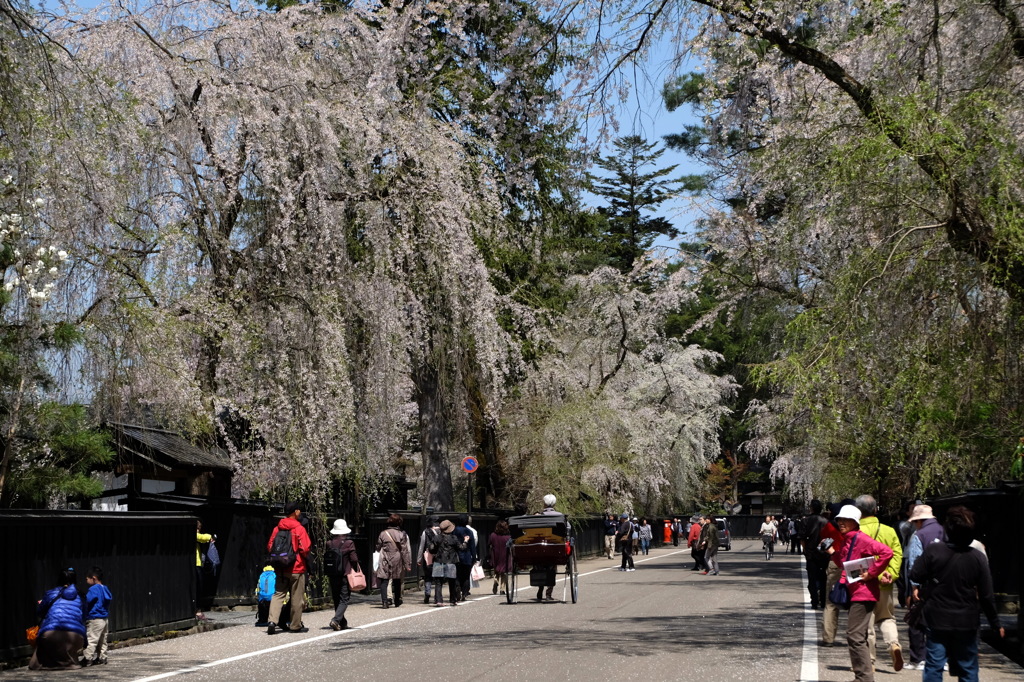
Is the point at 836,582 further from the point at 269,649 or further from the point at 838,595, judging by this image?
the point at 269,649

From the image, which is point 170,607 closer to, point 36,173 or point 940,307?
point 36,173

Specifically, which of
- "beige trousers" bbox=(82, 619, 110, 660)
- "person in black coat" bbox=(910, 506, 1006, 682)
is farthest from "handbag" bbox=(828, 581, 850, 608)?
"beige trousers" bbox=(82, 619, 110, 660)

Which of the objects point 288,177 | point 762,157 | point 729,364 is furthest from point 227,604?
point 729,364

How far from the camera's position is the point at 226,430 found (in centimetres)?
2133

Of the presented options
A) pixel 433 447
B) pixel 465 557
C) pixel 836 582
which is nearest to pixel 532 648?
pixel 836 582

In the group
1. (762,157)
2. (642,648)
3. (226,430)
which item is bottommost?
(642,648)

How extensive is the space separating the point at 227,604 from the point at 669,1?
44.1 feet

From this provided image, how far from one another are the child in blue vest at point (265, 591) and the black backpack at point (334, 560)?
37.6 inches

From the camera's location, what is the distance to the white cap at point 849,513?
37.1 feet

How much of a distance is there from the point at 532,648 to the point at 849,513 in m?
4.17

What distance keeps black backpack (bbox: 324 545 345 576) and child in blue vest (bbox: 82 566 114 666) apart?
13.7 ft

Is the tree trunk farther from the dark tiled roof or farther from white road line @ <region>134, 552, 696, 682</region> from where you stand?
white road line @ <region>134, 552, 696, 682</region>

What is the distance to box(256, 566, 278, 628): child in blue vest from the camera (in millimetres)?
17531

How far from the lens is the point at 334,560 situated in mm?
18250
